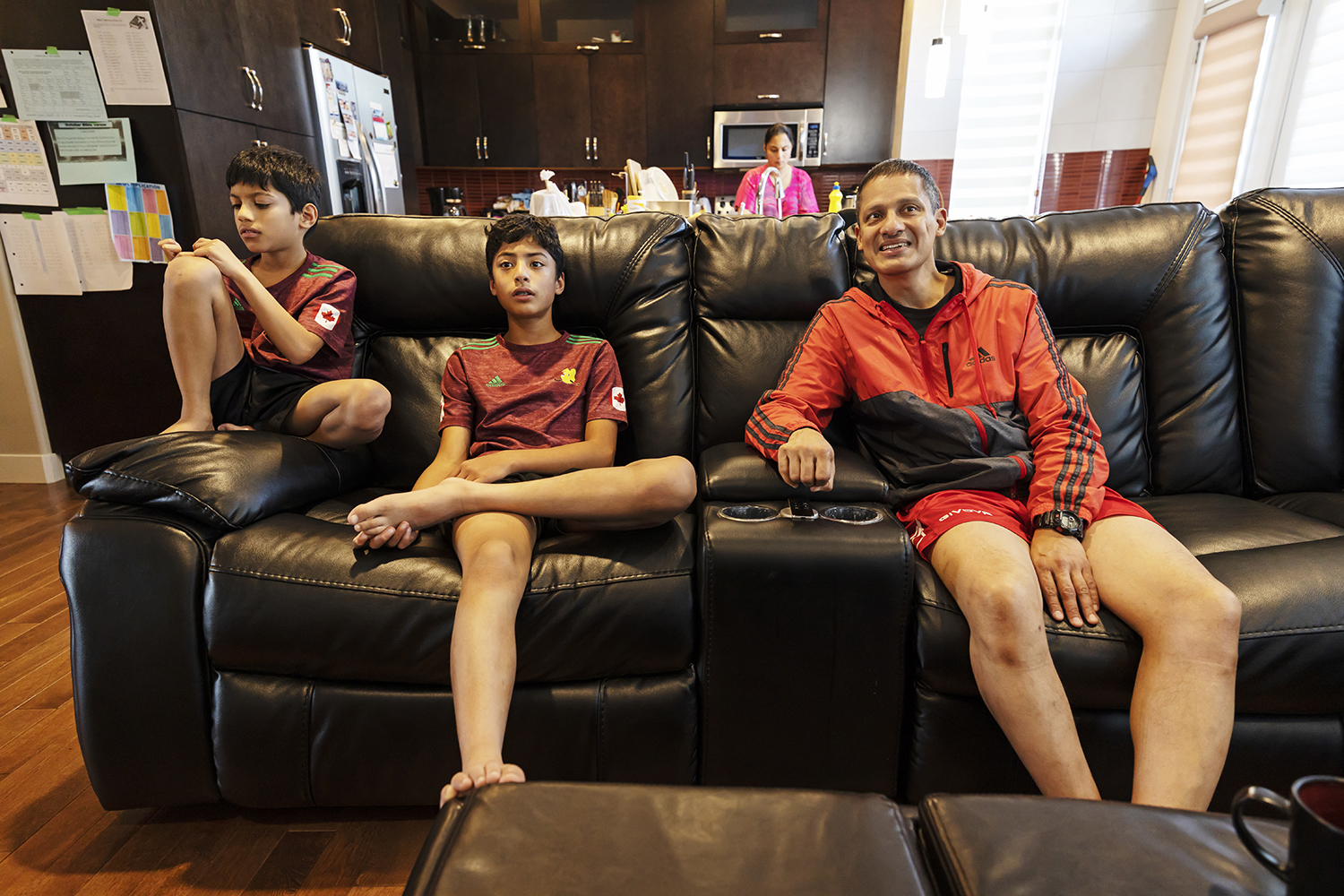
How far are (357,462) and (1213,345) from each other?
6.64 ft

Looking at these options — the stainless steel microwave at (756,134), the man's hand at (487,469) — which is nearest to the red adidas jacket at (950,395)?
the man's hand at (487,469)

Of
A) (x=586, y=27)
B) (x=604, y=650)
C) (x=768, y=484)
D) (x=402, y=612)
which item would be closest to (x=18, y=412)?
(x=402, y=612)

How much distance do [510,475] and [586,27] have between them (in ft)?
16.9

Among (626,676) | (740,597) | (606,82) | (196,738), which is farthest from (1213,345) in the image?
(606,82)

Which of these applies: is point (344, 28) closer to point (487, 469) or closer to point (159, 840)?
point (487, 469)

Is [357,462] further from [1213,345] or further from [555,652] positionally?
[1213,345]

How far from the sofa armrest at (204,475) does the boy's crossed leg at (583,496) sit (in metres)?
0.21

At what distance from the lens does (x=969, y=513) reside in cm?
124

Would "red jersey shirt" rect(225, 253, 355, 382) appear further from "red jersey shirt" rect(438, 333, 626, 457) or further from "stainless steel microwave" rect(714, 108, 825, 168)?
"stainless steel microwave" rect(714, 108, 825, 168)

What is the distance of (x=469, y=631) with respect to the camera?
105 centimetres

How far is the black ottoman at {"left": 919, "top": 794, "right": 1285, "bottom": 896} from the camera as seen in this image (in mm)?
499

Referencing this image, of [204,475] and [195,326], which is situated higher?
[195,326]

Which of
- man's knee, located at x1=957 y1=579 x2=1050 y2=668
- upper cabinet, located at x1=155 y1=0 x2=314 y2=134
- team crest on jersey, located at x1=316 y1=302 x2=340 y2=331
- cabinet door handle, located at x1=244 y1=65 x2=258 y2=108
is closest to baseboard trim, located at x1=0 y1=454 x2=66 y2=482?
upper cabinet, located at x1=155 y1=0 x2=314 y2=134

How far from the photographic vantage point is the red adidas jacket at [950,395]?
1340mm
